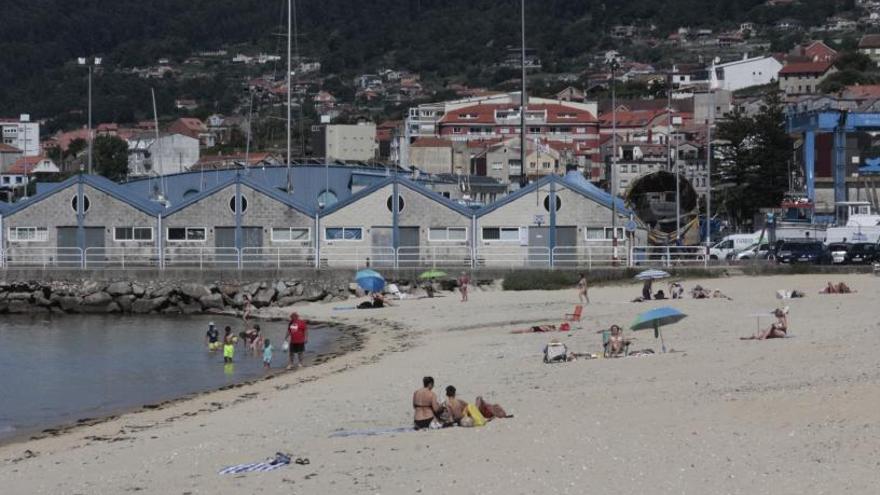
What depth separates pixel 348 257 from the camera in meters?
57.1

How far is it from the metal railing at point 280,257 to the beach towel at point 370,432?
33003 mm

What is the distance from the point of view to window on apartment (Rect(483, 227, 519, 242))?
57094mm

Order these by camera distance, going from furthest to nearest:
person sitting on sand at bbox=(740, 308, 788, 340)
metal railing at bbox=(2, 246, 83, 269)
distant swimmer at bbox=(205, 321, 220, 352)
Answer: metal railing at bbox=(2, 246, 83, 269) → distant swimmer at bbox=(205, 321, 220, 352) → person sitting on sand at bbox=(740, 308, 788, 340)

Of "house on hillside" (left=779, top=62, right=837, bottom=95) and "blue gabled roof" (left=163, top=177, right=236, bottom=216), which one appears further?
"house on hillside" (left=779, top=62, right=837, bottom=95)

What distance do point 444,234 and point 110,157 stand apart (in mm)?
107717

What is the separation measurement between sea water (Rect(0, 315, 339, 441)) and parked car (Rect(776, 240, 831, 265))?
2067 centimetres

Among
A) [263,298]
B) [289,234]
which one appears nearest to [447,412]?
[263,298]

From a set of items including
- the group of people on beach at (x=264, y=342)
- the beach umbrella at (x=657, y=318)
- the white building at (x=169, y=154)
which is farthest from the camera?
the white building at (x=169, y=154)

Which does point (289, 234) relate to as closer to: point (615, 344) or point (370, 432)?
point (615, 344)

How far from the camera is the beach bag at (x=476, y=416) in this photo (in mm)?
23219

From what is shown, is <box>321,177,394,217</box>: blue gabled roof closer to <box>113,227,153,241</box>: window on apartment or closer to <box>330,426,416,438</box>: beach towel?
<box>113,227,153,241</box>: window on apartment

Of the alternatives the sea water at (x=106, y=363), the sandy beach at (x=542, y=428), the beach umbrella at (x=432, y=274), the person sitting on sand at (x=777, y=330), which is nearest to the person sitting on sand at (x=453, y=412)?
the sandy beach at (x=542, y=428)

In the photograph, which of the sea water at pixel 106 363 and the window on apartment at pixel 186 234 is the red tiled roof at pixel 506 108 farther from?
the sea water at pixel 106 363

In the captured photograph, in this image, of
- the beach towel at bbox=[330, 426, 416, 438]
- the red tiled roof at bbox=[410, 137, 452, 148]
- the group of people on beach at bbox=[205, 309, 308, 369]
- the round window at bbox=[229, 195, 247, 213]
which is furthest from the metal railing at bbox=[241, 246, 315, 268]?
the red tiled roof at bbox=[410, 137, 452, 148]
